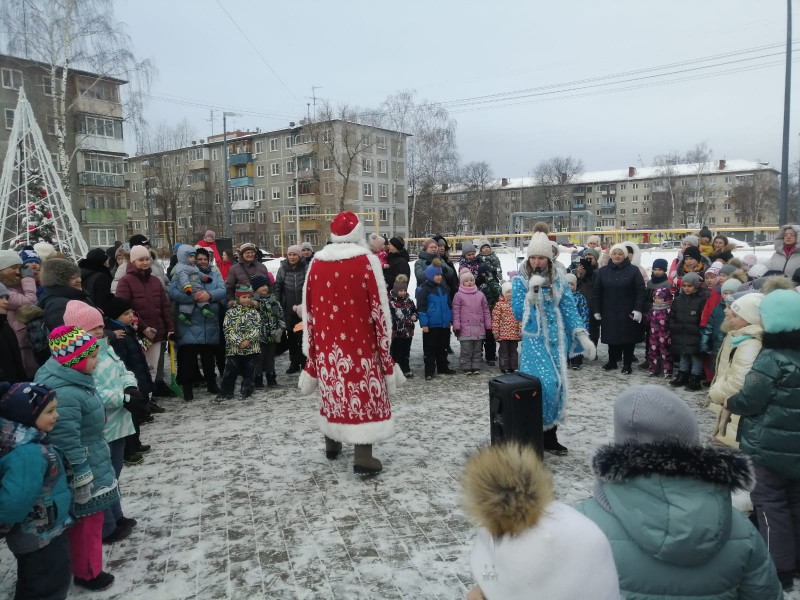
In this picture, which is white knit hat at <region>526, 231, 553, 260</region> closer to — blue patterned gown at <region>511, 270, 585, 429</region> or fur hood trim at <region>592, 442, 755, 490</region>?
blue patterned gown at <region>511, 270, 585, 429</region>

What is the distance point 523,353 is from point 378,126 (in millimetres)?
41949

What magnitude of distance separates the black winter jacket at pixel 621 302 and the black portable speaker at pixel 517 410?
4.36 meters

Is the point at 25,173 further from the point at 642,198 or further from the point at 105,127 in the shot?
the point at 642,198

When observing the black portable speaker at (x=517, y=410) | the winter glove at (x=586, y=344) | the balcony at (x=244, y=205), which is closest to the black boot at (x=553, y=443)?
the black portable speaker at (x=517, y=410)

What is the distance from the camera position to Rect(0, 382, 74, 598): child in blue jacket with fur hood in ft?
8.18

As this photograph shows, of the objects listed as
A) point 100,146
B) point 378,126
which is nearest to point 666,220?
point 378,126

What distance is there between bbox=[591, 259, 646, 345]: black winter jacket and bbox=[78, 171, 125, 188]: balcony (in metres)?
41.7

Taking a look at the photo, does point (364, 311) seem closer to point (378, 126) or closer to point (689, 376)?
point (689, 376)

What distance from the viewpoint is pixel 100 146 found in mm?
39062

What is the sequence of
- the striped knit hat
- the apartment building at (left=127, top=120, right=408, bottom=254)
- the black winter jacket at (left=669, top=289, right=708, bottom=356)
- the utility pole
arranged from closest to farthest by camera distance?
the striped knit hat → the black winter jacket at (left=669, top=289, right=708, bottom=356) → the utility pole → the apartment building at (left=127, top=120, right=408, bottom=254)

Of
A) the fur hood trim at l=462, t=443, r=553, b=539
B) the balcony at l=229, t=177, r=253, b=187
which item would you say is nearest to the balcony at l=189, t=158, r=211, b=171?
the balcony at l=229, t=177, r=253, b=187

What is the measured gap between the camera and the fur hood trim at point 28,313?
5027mm

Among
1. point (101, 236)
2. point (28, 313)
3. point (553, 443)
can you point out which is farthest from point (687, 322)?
point (101, 236)

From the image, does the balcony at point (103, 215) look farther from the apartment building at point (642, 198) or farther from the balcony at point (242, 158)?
the apartment building at point (642, 198)
